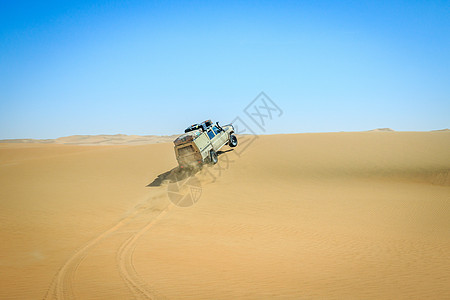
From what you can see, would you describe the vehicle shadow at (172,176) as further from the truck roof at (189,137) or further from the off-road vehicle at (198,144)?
the truck roof at (189,137)

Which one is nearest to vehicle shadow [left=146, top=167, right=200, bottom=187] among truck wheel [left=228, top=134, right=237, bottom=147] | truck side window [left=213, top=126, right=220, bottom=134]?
truck side window [left=213, top=126, right=220, bottom=134]

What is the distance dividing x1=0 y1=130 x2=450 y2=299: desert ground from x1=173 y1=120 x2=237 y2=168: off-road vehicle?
4.39 feet

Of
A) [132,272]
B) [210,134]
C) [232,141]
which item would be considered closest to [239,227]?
[132,272]

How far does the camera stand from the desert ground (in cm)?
554

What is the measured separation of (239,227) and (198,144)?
6.61 meters

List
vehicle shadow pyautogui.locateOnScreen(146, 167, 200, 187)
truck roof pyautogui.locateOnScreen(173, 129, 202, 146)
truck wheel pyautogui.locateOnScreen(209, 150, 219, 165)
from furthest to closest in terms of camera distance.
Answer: truck wheel pyautogui.locateOnScreen(209, 150, 219, 165) → vehicle shadow pyautogui.locateOnScreen(146, 167, 200, 187) → truck roof pyautogui.locateOnScreen(173, 129, 202, 146)

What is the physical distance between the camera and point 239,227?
9.57 m

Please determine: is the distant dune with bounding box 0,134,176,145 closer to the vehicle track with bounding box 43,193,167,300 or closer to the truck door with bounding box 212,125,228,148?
the truck door with bounding box 212,125,228,148

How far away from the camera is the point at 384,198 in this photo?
12.2 m

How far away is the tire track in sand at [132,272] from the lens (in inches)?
201

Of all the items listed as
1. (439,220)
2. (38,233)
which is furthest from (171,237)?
(439,220)

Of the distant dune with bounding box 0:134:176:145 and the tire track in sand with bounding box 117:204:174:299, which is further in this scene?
the distant dune with bounding box 0:134:176:145

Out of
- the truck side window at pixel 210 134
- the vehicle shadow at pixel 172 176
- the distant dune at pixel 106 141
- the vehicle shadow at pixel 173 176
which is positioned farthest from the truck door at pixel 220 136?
the distant dune at pixel 106 141

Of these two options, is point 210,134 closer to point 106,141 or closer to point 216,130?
point 216,130
